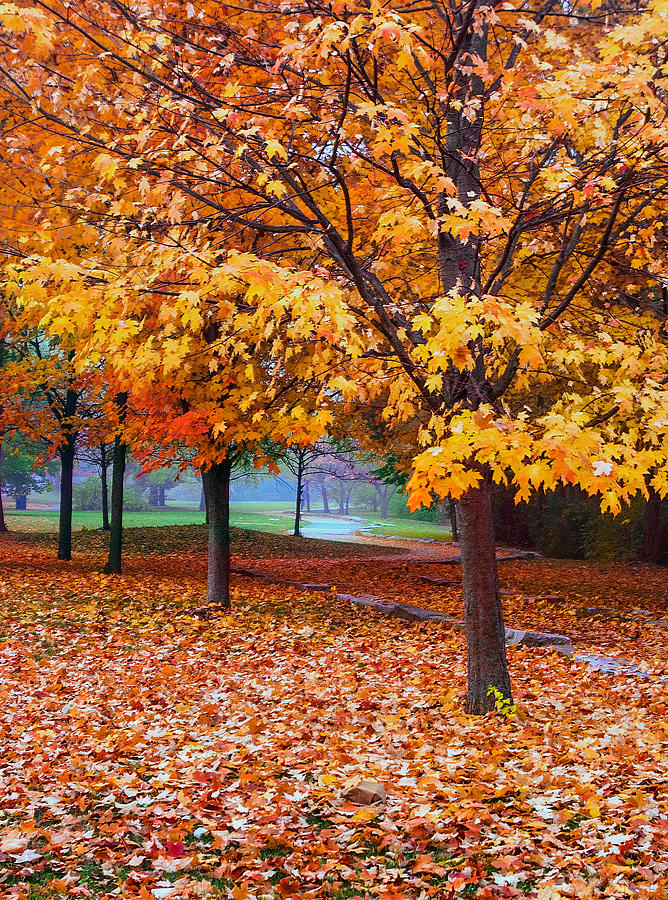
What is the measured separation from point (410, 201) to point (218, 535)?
23.2 ft

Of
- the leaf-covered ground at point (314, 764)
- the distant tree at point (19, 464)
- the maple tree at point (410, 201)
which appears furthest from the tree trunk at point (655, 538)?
the distant tree at point (19, 464)

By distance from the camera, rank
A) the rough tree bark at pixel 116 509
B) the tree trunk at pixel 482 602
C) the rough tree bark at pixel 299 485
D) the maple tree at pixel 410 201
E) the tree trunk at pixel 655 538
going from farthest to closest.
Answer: the rough tree bark at pixel 299 485 < the tree trunk at pixel 655 538 < the rough tree bark at pixel 116 509 < the tree trunk at pixel 482 602 < the maple tree at pixel 410 201

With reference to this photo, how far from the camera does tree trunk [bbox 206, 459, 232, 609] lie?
487 inches

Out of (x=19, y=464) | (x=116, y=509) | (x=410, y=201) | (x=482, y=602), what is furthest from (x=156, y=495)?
(x=482, y=602)

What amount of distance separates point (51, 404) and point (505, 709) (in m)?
15.9

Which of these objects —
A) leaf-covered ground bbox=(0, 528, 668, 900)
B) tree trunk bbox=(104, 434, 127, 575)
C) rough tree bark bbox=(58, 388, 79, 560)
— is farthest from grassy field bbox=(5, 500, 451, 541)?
leaf-covered ground bbox=(0, 528, 668, 900)

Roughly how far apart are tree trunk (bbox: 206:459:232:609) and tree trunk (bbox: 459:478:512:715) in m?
6.44

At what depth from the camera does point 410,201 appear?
23.2 feet

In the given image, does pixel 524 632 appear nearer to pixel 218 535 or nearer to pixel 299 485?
pixel 218 535

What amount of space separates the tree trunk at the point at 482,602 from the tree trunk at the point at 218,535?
6.44m

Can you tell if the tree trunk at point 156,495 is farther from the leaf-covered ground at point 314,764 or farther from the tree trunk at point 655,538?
the leaf-covered ground at point 314,764

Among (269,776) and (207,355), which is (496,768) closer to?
(269,776)

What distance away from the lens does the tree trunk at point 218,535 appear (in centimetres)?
1238

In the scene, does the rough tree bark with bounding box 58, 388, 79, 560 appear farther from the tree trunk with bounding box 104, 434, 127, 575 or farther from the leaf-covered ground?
the leaf-covered ground
